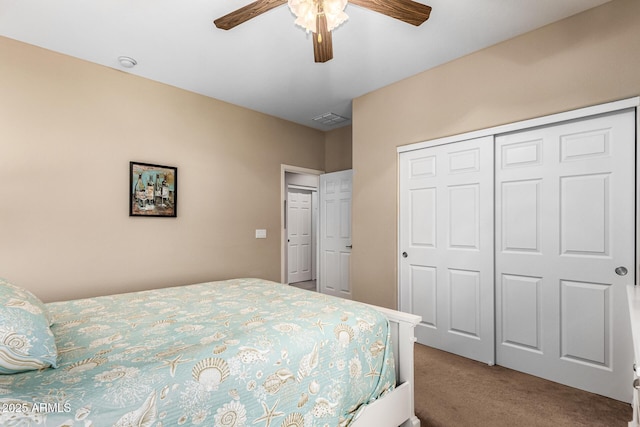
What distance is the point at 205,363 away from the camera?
3.82ft

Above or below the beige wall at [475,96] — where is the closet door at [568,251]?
below

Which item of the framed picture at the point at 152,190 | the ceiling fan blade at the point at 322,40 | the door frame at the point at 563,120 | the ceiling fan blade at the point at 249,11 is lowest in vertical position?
the framed picture at the point at 152,190

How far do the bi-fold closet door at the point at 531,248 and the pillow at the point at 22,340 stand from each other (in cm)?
283

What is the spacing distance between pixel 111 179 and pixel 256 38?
6.14 ft

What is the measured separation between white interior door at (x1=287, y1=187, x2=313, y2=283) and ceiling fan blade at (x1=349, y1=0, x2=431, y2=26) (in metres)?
4.63

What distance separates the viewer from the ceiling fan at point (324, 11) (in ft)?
5.19

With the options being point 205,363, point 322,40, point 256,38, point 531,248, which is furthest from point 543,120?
point 205,363

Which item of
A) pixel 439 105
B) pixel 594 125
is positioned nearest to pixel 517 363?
pixel 594 125

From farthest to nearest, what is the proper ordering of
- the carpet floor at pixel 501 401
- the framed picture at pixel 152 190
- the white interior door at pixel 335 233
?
the white interior door at pixel 335 233 → the framed picture at pixel 152 190 → the carpet floor at pixel 501 401

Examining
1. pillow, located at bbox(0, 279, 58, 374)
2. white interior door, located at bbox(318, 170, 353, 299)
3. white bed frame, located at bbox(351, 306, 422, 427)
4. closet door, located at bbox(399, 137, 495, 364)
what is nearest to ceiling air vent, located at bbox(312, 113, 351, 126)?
white interior door, located at bbox(318, 170, 353, 299)

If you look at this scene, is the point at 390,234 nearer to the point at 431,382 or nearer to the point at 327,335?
the point at 431,382

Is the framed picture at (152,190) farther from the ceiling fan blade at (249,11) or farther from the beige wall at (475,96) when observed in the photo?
the beige wall at (475,96)

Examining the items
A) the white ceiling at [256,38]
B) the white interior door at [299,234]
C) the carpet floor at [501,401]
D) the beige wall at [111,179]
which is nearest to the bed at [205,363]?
the carpet floor at [501,401]

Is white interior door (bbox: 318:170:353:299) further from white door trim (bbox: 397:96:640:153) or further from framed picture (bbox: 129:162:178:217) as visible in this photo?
framed picture (bbox: 129:162:178:217)
